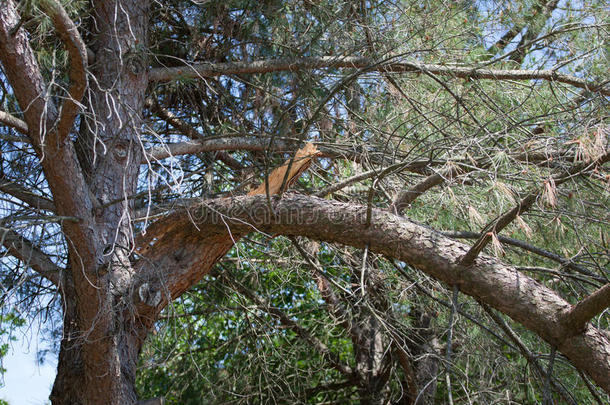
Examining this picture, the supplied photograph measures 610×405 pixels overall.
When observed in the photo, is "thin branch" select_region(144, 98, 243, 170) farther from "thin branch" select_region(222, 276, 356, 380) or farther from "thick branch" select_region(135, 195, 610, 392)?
"thick branch" select_region(135, 195, 610, 392)

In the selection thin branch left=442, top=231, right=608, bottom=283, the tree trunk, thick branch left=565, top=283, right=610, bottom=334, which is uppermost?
the tree trunk

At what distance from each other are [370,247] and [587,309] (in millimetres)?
1038

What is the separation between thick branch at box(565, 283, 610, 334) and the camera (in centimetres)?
232

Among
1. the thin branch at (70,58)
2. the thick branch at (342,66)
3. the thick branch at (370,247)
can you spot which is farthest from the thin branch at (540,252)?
the thin branch at (70,58)

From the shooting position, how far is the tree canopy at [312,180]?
8.75 feet

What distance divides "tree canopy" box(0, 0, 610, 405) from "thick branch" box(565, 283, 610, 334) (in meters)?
0.01

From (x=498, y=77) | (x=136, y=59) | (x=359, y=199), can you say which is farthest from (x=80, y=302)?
(x=498, y=77)

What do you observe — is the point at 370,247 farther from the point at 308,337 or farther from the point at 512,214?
the point at 308,337

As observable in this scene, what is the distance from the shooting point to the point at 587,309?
7.96 ft

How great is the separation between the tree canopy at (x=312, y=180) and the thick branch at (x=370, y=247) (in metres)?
0.01

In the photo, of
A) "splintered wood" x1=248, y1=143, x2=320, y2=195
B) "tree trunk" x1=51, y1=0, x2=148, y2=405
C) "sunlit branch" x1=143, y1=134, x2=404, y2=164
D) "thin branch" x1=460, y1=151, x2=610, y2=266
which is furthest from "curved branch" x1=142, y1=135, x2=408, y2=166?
"thin branch" x1=460, y1=151, x2=610, y2=266

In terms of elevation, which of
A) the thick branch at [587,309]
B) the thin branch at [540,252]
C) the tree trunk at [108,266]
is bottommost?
the thick branch at [587,309]

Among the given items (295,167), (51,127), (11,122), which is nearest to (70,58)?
(51,127)

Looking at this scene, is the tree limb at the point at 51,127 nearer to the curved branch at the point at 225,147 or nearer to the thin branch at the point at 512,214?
the curved branch at the point at 225,147
